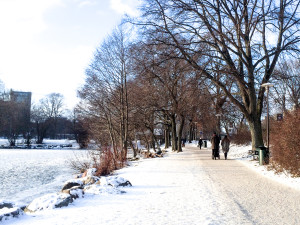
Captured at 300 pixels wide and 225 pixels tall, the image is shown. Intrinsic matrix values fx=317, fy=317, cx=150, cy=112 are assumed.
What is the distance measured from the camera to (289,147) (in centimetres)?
1073

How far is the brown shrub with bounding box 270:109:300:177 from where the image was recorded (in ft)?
34.2

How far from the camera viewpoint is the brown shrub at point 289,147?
10411 millimetres

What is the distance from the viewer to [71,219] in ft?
19.2

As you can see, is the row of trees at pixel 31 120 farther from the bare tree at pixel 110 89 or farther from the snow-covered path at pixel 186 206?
the snow-covered path at pixel 186 206

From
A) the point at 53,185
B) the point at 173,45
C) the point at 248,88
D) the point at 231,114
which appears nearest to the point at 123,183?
the point at 53,185

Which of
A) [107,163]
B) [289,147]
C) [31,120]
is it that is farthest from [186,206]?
[31,120]

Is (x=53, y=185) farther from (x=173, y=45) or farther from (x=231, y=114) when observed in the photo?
(x=231, y=114)

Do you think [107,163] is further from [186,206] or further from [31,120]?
[31,120]

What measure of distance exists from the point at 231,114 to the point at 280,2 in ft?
80.0

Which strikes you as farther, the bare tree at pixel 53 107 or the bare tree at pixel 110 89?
the bare tree at pixel 53 107

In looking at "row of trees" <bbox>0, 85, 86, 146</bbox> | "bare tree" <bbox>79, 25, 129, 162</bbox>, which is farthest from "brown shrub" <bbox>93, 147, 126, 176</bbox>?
"row of trees" <bbox>0, 85, 86, 146</bbox>

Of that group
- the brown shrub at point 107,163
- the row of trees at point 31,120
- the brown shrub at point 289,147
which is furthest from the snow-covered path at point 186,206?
the row of trees at point 31,120

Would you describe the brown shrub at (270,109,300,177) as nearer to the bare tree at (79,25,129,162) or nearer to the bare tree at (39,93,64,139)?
the bare tree at (79,25,129,162)

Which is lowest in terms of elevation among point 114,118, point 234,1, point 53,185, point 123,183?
point 53,185
